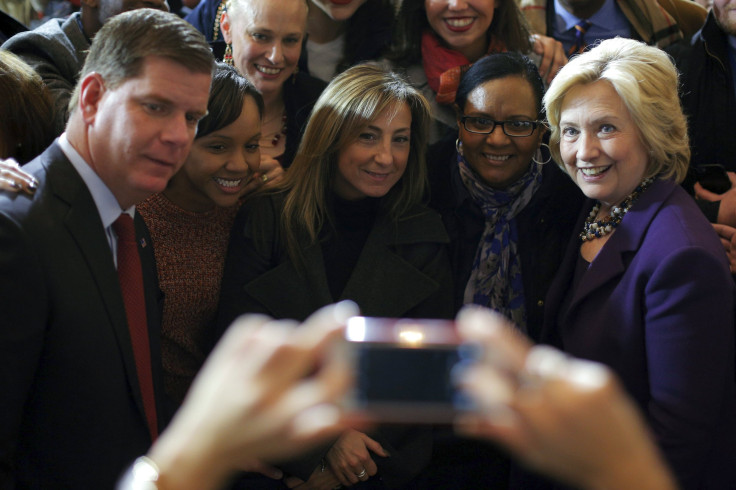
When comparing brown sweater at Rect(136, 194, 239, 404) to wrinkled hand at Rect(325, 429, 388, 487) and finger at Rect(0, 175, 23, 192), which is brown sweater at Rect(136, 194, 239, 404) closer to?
wrinkled hand at Rect(325, 429, 388, 487)

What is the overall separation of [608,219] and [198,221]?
1.44m

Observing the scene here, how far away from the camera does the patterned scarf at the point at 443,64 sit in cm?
319

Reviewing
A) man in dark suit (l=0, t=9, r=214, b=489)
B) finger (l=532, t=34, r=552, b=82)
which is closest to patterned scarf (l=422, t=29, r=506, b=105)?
finger (l=532, t=34, r=552, b=82)

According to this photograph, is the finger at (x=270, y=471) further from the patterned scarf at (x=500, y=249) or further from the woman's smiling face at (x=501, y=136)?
the woman's smiling face at (x=501, y=136)

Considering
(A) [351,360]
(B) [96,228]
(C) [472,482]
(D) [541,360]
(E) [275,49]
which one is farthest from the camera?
(E) [275,49]

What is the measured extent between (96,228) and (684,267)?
5.20 feet

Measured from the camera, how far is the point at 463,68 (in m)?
3.21

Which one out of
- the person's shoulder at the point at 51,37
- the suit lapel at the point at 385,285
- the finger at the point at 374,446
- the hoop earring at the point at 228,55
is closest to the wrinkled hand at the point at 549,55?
the suit lapel at the point at 385,285

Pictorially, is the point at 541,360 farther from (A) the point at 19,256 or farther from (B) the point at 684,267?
(B) the point at 684,267

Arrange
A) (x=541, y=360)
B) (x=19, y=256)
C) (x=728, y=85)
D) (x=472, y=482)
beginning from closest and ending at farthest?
(x=541, y=360) → (x=19, y=256) → (x=472, y=482) → (x=728, y=85)

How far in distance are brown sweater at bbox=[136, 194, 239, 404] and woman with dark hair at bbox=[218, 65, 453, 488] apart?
0.09m

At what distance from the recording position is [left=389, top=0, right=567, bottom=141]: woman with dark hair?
3336mm

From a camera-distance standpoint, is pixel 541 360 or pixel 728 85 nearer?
pixel 541 360

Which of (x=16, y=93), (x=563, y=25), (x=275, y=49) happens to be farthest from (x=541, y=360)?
(x=563, y=25)
